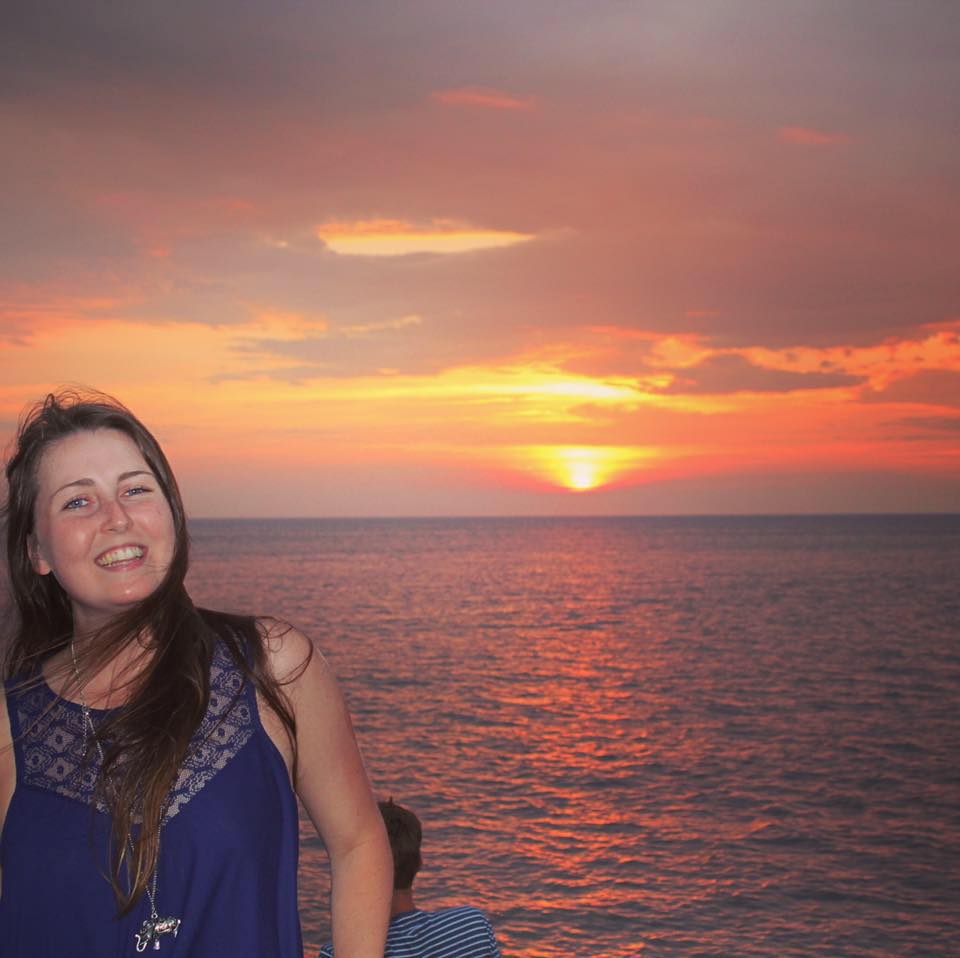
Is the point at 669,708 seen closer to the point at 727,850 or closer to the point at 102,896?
the point at 727,850

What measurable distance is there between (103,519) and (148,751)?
45 cm

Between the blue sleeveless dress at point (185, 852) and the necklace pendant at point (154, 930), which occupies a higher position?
the blue sleeveless dress at point (185, 852)

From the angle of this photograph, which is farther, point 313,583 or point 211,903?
point 313,583

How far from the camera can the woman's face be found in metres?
2.06

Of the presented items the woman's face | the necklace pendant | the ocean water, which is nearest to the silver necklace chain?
the necklace pendant

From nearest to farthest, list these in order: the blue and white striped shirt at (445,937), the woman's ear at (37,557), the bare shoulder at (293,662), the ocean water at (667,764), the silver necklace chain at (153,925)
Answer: the silver necklace chain at (153,925) → the bare shoulder at (293,662) → the woman's ear at (37,557) → the blue and white striped shirt at (445,937) → the ocean water at (667,764)

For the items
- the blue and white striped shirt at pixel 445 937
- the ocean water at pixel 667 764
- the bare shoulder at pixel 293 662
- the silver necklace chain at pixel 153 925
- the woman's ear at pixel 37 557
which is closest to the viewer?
the silver necklace chain at pixel 153 925

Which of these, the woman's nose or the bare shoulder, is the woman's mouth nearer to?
the woman's nose

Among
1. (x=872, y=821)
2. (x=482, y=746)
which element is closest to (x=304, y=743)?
(x=872, y=821)

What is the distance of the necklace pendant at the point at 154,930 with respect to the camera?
1.91 metres

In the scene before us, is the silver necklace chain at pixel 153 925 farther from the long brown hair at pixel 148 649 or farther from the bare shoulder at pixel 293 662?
the bare shoulder at pixel 293 662

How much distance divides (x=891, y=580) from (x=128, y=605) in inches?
3232

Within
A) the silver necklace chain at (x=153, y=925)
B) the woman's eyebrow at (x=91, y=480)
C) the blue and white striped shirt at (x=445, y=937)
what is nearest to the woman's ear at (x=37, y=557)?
the woman's eyebrow at (x=91, y=480)

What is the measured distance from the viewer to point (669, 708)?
2991cm
